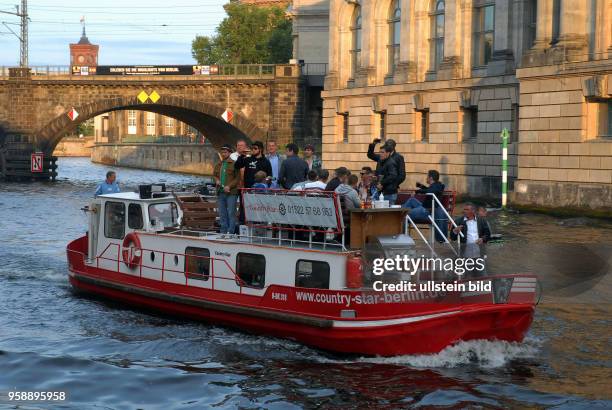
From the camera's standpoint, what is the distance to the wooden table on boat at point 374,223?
699 inches

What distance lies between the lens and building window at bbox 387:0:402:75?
5253 centimetres

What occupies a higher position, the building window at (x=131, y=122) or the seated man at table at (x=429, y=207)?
the building window at (x=131, y=122)

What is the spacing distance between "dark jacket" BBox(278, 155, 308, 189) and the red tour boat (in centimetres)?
186

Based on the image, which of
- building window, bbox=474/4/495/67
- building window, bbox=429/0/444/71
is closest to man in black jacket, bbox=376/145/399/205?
building window, bbox=474/4/495/67

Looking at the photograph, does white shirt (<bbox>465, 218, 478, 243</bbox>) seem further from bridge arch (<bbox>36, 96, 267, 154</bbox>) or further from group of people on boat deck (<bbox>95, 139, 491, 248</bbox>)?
bridge arch (<bbox>36, 96, 267, 154</bbox>)

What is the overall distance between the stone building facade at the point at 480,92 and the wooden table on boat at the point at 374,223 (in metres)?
19.2

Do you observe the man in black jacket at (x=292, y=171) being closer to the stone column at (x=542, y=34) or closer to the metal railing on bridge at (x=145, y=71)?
the stone column at (x=542, y=34)

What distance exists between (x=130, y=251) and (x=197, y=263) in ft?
6.99

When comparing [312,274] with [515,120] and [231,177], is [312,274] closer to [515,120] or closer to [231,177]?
[231,177]

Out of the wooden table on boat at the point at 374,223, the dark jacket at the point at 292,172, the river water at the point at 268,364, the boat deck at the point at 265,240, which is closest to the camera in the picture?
the river water at the point at 268,364

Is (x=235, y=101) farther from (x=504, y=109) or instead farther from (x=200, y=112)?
(x=504, y=109)

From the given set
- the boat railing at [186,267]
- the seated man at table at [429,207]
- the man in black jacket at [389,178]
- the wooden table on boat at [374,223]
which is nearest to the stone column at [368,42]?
the boat railing at [186,267]

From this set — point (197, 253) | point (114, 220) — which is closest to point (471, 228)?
point (197, 253)

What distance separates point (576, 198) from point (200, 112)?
41955mm
